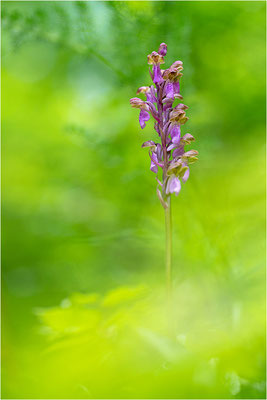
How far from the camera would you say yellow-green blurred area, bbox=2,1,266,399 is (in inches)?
17.4

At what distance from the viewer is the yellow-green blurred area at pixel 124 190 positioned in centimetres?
44

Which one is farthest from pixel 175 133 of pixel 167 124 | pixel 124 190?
pixel 124 190

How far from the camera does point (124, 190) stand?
1016mm

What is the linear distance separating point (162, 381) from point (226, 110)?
0.92 metres

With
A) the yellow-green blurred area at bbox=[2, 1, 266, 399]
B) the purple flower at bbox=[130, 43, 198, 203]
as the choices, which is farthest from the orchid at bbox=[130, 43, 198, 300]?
the yellow-green blurred area at bbox=[2, 1, 266, 399]

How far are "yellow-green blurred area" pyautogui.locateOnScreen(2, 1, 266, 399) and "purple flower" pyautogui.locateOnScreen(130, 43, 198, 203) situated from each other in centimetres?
12

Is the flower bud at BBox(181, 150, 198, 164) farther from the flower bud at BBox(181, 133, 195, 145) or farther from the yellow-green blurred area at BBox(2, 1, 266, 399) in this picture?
the yellow-green blurred area at BBox(2, 1, 266, 399)

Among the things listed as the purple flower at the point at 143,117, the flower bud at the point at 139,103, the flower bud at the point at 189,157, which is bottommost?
the flower bud at the point at 189,157

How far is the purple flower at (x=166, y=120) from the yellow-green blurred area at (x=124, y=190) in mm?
122

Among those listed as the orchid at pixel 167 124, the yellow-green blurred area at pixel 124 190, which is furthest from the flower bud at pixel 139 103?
the yellow-green blurred area at pixel 124 190

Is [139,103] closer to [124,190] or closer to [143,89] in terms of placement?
[143,89]

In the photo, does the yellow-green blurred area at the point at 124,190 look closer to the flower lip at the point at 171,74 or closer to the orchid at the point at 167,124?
the orchid at the point at 167,124

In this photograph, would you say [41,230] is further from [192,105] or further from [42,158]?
[192,105]

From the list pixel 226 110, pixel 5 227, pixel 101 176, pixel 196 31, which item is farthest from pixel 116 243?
pixel 196 31
